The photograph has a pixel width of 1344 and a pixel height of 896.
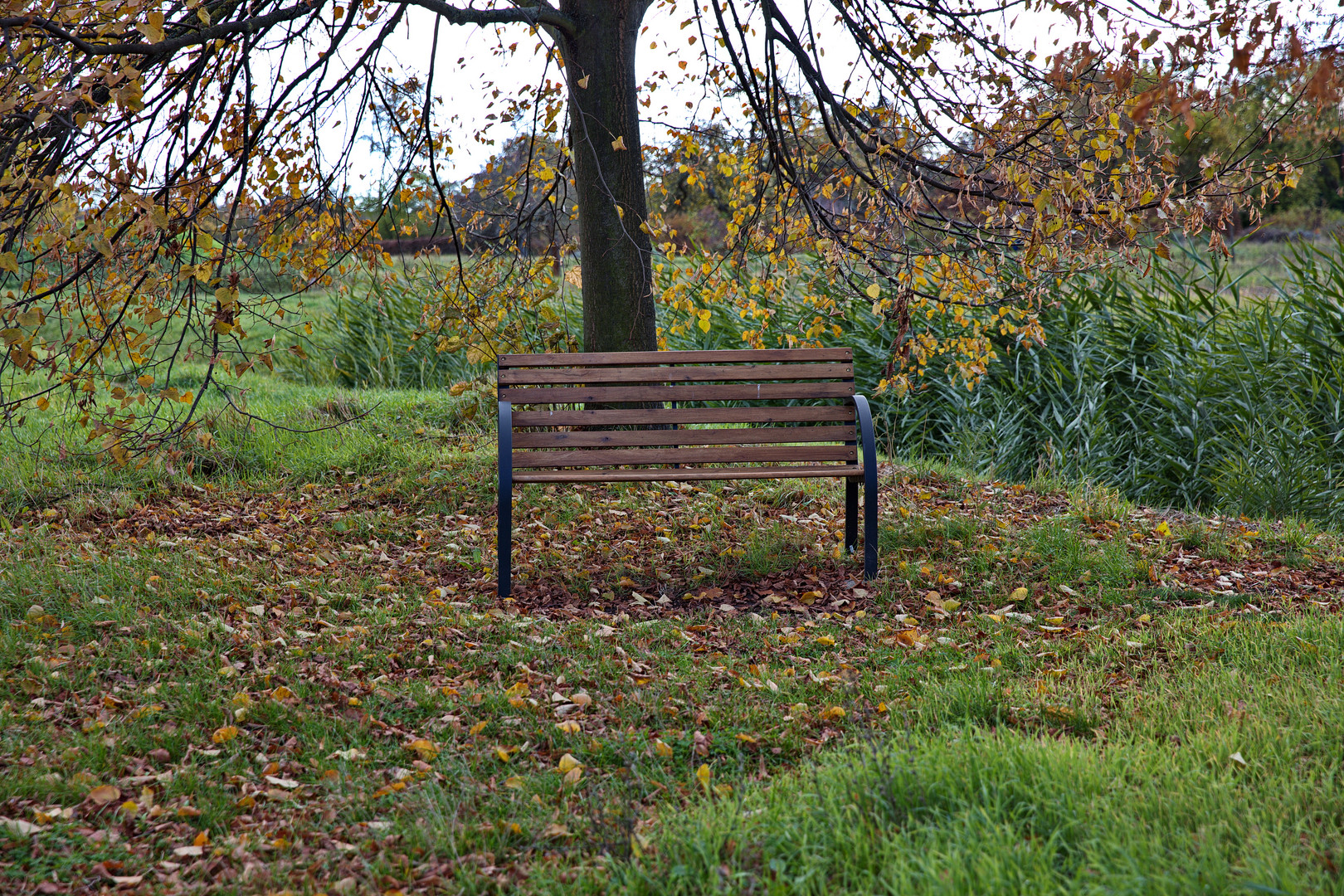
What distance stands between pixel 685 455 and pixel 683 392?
1.00 feet

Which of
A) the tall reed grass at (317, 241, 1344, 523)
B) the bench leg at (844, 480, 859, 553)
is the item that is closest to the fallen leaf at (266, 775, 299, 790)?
the bench leg at (844, 480, 859, 553)

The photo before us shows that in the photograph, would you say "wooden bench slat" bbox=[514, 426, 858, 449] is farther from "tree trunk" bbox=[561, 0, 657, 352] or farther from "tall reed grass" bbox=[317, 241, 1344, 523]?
"tall reed grass" bbox=[317, 241, 1344, 523]

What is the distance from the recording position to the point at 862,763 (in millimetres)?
2266

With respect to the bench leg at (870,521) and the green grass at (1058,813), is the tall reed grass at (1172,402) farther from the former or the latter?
the green grass at (1058,813)

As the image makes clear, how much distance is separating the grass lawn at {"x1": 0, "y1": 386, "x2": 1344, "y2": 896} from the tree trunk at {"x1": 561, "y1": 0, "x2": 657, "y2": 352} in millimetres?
1088

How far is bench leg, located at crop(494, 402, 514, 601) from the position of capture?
13.2 feet

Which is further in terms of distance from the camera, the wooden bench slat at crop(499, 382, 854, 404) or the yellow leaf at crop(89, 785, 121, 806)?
the wooden bench slat at crop(499, 382, 854, 404)

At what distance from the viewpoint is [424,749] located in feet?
8.92

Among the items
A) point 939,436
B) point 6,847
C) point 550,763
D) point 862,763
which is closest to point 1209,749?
point 862,763

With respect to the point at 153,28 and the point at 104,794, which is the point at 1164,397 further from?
the point at 104,794

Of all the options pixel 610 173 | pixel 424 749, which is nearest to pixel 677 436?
pixel 610 173

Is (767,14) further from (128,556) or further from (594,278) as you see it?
(128,556)

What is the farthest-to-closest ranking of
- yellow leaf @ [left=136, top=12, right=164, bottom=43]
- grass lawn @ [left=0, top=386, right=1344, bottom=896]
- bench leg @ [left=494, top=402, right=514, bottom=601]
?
bench leg @ [left=494, top=402, right=514, bottom=601]
yellow leaf @ [left=136, top=12, right=164, bottom=43]
grass lawn @ [left=0, top=386, right=1344, bottom=896]

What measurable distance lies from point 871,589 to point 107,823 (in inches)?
118
